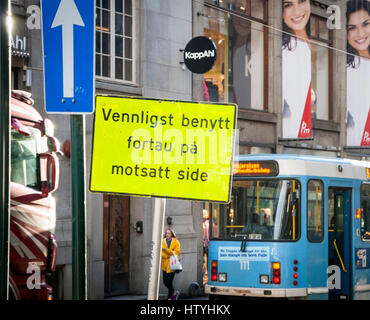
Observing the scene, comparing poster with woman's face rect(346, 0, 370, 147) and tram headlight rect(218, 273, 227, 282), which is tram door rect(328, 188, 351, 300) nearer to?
tram headlight rect(218, 273, 227, 282)

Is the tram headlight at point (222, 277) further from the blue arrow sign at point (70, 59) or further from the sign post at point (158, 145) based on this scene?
the blue arrow sign at point (70, 59)

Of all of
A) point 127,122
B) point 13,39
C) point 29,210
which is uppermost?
point 13,39

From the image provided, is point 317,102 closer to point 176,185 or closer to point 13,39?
point 13,39

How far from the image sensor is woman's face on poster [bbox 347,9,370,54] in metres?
26.9

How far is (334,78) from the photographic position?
26.4 m

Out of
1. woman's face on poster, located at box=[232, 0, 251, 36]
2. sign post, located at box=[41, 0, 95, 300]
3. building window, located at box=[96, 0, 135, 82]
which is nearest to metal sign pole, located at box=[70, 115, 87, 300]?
sign post, located at box=[41, 0, 95, 300]

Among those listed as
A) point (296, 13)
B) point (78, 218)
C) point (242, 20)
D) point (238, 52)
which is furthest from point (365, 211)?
point (296, 13)

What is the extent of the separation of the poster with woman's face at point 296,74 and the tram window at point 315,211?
967 centimetres

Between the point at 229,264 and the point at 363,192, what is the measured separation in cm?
316

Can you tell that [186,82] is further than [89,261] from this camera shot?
Yes

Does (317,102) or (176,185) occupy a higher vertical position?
(317,102)

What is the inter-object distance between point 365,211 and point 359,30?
46.0 feet
